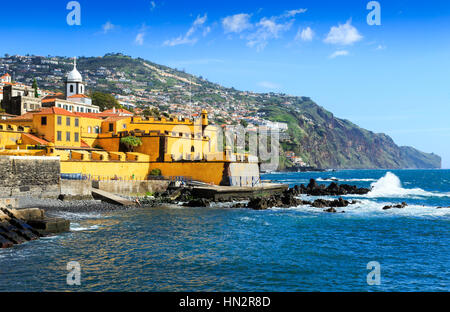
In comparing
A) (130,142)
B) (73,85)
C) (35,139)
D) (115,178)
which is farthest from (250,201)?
(73,85)

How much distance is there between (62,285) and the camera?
11.5m

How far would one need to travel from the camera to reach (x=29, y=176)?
2831cm

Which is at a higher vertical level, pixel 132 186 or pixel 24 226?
pixel 132 186

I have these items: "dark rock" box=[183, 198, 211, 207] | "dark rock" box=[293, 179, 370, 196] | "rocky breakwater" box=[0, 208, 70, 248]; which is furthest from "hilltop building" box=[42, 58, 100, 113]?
"rocky breakwater" box=[0, 208, 70, 248]

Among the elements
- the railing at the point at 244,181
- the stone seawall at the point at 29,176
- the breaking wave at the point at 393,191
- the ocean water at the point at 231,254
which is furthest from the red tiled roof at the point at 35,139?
the breaking wave at the point at 393,191

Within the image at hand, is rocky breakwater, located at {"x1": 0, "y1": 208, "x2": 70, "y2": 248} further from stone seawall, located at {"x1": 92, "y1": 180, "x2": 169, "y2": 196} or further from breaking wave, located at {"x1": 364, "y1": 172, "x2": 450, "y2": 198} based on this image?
breaking wave, located at {"x1": 364, "y1": 172, "x2": 450, "y2": 198}

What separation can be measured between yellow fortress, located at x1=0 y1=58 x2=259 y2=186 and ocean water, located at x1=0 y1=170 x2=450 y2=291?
11.5 m

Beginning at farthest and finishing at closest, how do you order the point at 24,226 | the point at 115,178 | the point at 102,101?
the point at 102,101, the point at 115,178, the point at 24,226

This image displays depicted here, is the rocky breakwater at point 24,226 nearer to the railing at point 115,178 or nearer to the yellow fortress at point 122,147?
the railing at point 115,178

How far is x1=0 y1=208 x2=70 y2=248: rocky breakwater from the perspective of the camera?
54.7 ft

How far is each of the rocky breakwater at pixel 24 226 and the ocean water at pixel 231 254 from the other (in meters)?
0.65

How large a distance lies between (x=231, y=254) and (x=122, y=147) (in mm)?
28267

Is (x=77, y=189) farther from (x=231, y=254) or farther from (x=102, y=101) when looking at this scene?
(x=102, y=101)

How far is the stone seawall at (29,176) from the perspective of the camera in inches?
1056
